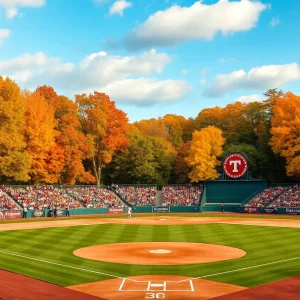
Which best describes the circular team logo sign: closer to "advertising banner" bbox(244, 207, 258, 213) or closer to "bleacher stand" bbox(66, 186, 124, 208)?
"advertising banner" bbox(244, 207, 258, 213)

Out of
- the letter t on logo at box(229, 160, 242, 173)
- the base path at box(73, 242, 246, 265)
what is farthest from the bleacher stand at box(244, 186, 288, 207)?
the base path at box(73, 242, 246, 265)

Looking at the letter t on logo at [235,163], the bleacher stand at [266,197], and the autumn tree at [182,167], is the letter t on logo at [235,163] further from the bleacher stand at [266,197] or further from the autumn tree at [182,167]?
the autumn tree at [182,167]

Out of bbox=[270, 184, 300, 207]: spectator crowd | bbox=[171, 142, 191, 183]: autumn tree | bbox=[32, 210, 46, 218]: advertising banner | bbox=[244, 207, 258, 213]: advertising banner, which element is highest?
bbox=[171, 142, 191, 183]: autumn tree

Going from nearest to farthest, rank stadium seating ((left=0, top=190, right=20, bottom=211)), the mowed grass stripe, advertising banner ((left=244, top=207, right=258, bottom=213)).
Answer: the mowed grass stripe
stadium seating ((left=0, top=190, right=20, bottom=211))
advertising banner ((left=244, top=207, right=258, bottom=213))

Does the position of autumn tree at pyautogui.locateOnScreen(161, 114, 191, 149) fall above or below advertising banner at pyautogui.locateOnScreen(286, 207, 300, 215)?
above

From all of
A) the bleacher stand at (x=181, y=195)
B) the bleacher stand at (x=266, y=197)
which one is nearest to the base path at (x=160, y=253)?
the bleacher stand at (x=266, y=197)

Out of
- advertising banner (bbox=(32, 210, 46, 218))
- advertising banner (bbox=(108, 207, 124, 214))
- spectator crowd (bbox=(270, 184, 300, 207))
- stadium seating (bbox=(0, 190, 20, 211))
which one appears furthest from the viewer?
advertising banner (bbox=(108, 207, 124, 214))

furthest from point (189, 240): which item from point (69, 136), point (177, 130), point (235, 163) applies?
point (177, 130)

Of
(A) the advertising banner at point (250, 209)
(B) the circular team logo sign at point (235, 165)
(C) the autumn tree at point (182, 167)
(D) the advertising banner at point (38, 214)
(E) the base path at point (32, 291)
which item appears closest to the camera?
(E) the base path at point (32, 291)
